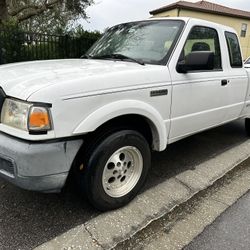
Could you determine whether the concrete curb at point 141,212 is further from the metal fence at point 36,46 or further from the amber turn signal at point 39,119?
the metal fence at point 36,46

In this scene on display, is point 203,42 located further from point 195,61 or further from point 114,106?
point 114,106

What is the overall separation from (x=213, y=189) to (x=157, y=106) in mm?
1249

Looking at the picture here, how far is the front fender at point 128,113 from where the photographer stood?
2422mm

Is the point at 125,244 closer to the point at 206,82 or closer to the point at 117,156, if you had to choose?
the point at 117,156

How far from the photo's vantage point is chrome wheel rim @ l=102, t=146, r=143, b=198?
2859 mm

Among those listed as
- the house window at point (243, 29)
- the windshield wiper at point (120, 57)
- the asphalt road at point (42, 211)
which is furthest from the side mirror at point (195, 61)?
the house window at point (243, 29)

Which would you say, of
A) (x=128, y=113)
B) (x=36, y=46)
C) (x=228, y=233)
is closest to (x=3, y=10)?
(x=36, y=46)

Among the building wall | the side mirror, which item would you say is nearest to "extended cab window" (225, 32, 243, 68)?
the side mirror

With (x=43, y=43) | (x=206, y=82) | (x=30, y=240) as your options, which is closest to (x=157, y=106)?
(x=206, y=82)

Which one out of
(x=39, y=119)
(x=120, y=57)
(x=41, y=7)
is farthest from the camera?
(x=41, y=7)

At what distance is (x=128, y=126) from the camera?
2914 millimetres

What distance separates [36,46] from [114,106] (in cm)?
702

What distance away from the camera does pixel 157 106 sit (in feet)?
10.0

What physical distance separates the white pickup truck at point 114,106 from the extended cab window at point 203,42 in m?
0.01
